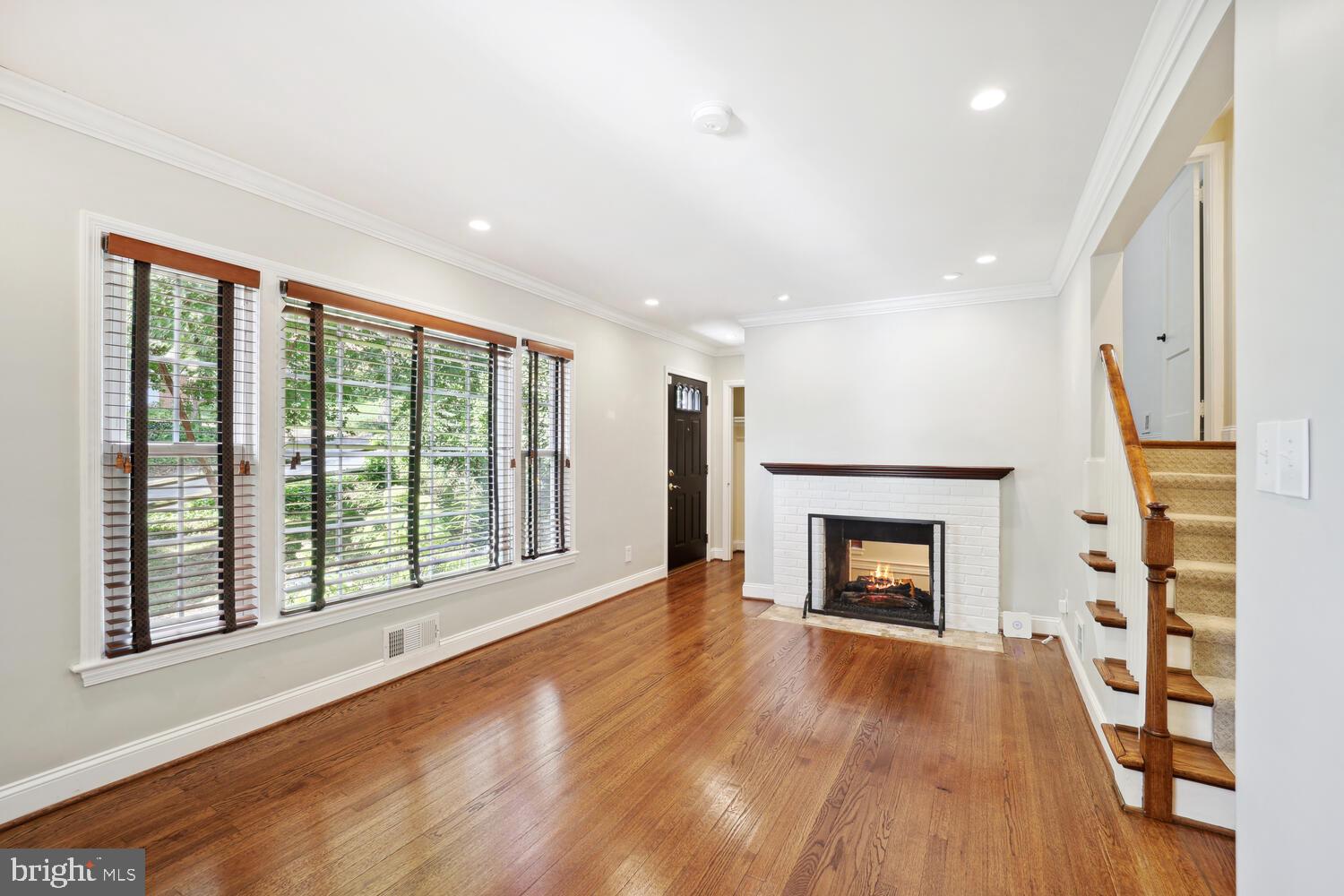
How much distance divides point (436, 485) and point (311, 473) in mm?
733

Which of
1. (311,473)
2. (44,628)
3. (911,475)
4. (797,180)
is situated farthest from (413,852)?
(911,475)

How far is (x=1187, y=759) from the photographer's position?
6.66ft

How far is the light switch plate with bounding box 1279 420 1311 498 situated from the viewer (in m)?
0.90

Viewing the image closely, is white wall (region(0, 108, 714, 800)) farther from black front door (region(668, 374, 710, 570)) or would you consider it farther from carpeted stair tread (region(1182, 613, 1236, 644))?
carpeted stair tread (region(1182, 613, 1236, 644))

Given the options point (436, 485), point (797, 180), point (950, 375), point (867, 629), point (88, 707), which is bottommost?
point (867, 629)

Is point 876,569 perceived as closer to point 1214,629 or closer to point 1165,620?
point 1214,629

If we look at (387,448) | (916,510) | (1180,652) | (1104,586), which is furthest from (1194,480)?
(387,448)

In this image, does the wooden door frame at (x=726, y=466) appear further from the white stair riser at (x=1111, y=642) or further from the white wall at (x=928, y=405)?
the white stair riser at (x=1111, y=642)

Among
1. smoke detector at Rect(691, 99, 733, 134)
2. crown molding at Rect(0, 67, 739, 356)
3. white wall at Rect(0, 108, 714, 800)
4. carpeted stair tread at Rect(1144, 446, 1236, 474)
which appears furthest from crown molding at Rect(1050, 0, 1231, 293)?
crown molding at Rect(0, 67, 739, 356)

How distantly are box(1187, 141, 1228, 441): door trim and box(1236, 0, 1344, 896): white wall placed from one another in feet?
8.86

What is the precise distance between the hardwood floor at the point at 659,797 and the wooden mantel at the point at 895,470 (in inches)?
54.5

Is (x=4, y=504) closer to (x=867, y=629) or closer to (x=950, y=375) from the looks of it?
(x=867, y=629)

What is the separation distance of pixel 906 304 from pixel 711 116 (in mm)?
3016

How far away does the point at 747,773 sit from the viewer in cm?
233
